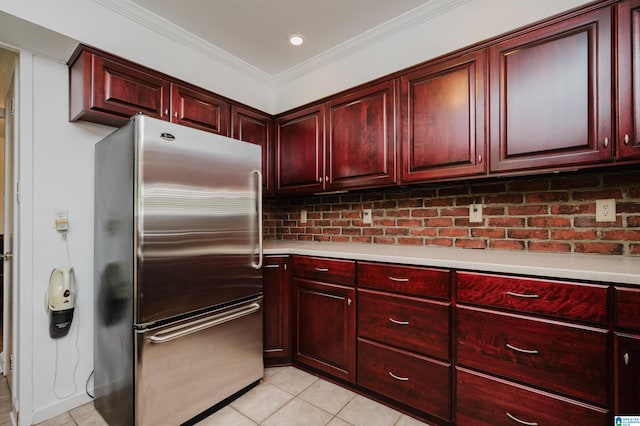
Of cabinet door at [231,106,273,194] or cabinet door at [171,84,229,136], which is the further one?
cabinet door at [231,106,273,194]

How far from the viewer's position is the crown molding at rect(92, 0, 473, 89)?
193 centimetres

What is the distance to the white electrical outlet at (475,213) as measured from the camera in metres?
1.98

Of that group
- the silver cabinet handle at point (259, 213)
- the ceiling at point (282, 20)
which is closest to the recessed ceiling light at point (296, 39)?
the ceiling at point (282, 20)

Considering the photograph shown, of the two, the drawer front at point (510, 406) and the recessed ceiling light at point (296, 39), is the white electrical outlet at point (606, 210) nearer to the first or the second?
the drawer front at point (510, 406)

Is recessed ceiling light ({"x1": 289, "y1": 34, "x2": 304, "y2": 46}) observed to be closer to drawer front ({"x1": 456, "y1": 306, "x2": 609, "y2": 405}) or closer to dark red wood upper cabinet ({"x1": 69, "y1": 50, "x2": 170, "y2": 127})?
dark red wood upper cabinet ({"x1": 69, "y1": 50, "x2": 170, "y2": 127})

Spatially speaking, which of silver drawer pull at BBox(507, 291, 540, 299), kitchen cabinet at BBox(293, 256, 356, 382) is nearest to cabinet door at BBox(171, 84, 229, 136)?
kitchen cabinet at BBox(293, 256, 356, 382)

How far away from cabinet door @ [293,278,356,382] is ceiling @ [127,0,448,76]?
1914mm

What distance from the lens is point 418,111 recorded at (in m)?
1.93

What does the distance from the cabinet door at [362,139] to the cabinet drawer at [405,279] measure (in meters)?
0.65

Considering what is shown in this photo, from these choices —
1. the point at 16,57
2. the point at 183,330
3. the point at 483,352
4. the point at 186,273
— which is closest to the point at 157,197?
the point at 186,273

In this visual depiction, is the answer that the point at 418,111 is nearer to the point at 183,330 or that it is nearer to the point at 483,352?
the point at 483,352

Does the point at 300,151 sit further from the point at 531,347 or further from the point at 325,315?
the point at 531,347

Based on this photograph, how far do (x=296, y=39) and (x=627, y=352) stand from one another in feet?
8.79

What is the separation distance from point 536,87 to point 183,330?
2300mm
